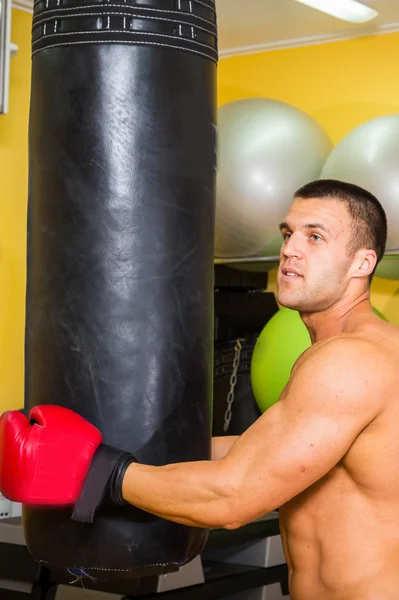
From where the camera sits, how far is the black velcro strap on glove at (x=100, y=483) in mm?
1637

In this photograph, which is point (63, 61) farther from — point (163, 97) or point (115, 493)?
point (115, 493)

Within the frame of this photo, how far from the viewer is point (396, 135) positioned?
3193mm

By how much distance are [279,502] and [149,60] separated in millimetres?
881

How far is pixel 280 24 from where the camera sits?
13.9 ft

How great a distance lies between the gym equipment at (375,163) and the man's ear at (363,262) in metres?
1.32

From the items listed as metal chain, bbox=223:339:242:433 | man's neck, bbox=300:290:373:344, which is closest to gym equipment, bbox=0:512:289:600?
metal chain, bbox=223:339:242:433

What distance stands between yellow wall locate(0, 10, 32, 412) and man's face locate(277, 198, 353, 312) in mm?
2266

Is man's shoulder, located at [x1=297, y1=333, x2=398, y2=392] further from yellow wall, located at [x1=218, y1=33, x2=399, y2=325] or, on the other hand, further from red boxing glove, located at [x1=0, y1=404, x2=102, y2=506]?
yellow wall, located at [x1=218, y1=33, x2=399, y2=325]

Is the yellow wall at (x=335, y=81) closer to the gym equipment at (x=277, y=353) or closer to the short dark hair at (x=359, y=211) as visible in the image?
the gym equipment at (x=277, y=353)

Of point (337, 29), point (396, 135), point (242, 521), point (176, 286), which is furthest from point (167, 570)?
point (337, 29)

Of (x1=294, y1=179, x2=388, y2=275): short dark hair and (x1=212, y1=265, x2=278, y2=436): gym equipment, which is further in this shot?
(x1=212, y1=265, x2=278, y2=436): gym equipment

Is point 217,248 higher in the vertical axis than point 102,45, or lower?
lower

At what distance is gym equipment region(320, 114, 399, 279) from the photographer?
313 centimetres

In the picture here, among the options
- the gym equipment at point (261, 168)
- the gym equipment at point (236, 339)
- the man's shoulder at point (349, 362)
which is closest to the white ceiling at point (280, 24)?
the gym equipment at point (261, 168)
